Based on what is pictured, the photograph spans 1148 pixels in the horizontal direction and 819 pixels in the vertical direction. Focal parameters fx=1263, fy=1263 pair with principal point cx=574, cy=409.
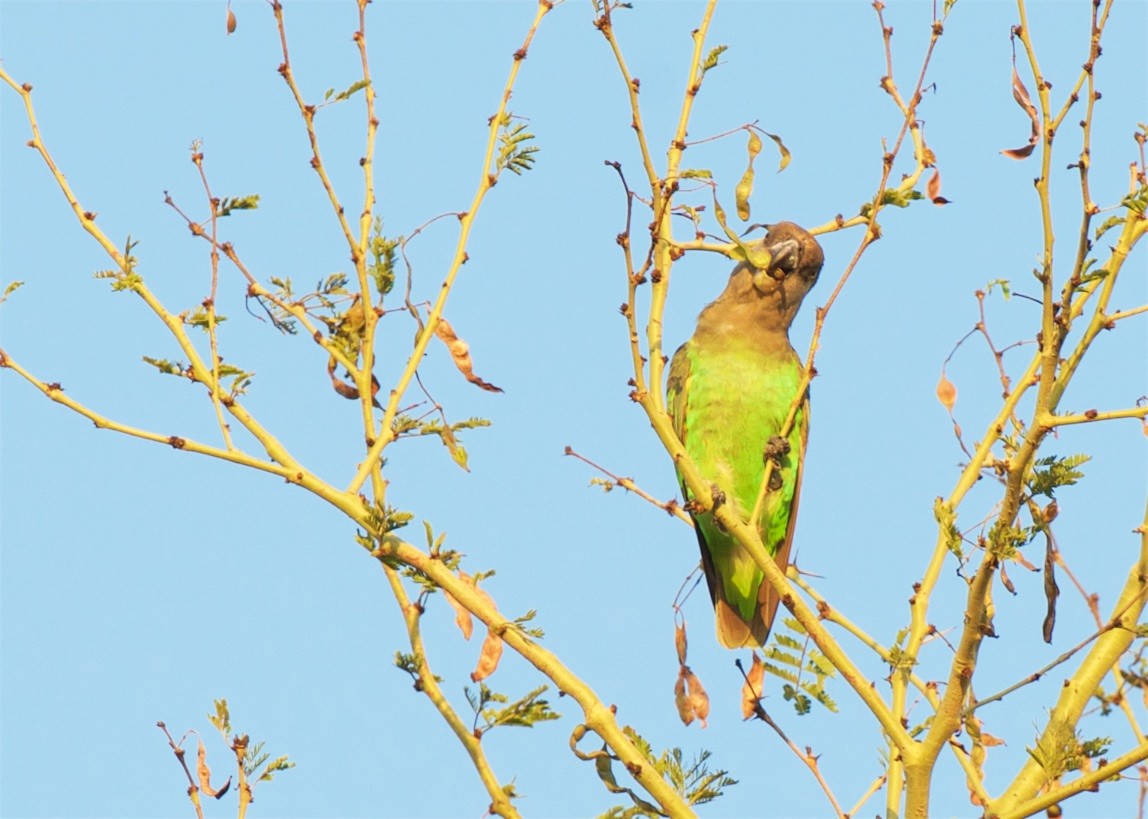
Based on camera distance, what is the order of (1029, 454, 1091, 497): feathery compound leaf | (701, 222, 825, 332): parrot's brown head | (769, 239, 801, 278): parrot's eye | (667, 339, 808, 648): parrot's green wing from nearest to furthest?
(1029, 454, 1091, 497): feathery compound leaf, (667, 339, 808, 648): parrot's green wing, (701, 222, 825, 332): parrot's brown head, (769, 239, 801, 278): parrot's eye

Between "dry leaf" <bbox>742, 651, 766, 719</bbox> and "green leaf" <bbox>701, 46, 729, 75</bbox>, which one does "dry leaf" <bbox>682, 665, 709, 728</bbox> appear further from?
"green leaf" <bbox>701, 46, 729, 75</bbox>

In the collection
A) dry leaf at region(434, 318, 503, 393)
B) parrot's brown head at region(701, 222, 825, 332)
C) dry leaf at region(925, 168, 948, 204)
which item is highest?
parrot's brown head at region(701, 222, 825, 332)

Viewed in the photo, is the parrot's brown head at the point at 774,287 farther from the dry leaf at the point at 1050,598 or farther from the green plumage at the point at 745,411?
the dry leaf at the point at 1050,598

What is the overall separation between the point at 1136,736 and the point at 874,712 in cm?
84

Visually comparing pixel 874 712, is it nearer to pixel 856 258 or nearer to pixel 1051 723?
pixel 1051 723

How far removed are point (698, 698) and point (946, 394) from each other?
1.47 metres

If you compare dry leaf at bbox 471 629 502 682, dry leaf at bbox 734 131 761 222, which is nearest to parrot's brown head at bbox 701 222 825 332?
dry leaf at bbox 734 131 761 222

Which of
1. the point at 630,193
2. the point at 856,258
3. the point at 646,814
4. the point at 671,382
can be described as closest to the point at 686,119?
the point at 630,193

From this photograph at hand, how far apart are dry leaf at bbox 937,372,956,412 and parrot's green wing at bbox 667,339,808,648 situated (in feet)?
4.55

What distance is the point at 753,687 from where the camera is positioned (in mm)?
4570

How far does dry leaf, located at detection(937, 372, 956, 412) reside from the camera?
472cm

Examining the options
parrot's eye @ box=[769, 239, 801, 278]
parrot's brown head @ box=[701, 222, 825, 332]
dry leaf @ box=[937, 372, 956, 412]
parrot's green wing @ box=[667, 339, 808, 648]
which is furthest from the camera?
parrot's eye @ box=[769, 239, 801, 278]

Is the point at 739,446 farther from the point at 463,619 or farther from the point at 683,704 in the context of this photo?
the point at 463,619

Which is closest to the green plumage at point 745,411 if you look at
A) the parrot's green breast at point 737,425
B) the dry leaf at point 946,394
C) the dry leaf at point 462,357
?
the parrot's green breast at point 737,425
